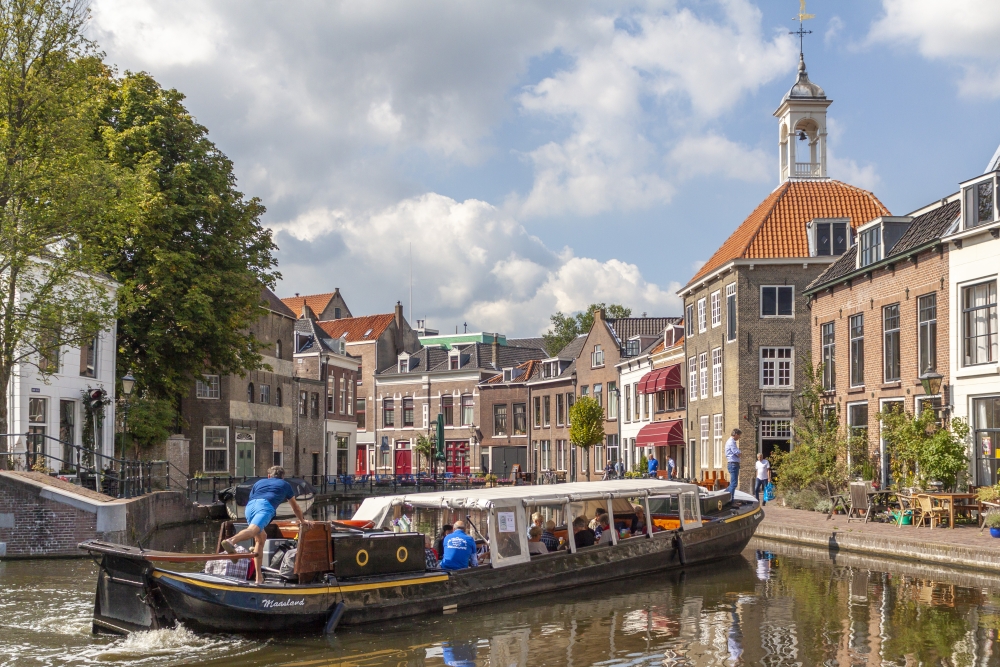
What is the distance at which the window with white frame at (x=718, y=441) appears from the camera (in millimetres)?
39019

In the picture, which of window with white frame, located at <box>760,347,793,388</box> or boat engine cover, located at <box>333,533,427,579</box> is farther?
window with white frame, located at <box>760,347,793,388</box>

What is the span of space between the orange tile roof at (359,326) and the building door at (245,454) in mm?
27616

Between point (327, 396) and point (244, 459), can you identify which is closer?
point (244, 459)

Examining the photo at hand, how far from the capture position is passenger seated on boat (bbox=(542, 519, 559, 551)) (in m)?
17.2

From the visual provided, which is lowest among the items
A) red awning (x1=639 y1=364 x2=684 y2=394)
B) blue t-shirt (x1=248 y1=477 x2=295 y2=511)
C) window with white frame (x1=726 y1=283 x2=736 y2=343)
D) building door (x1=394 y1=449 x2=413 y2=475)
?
building door (x1=394 y1=449 x2=413 y2=475)

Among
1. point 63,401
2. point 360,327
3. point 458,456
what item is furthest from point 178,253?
point 360,327

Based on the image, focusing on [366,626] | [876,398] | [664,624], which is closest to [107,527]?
[366,626]

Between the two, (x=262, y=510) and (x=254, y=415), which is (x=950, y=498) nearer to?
(x=262, y=510)

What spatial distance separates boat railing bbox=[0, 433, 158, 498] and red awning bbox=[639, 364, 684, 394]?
74.9 feet

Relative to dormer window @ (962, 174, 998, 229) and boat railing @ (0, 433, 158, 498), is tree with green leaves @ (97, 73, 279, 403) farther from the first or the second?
dormer window @ (962, 174, 998, 229)

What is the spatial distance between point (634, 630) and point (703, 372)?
28639 millimetres

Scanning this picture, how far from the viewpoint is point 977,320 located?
912 inches

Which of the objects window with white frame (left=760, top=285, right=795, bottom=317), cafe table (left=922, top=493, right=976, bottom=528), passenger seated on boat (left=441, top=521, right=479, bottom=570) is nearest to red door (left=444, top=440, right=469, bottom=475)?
window with white frame (left=760, top=285, right=795, bottom=317)

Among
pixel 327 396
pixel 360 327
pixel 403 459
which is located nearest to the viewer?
pixel 327 396
